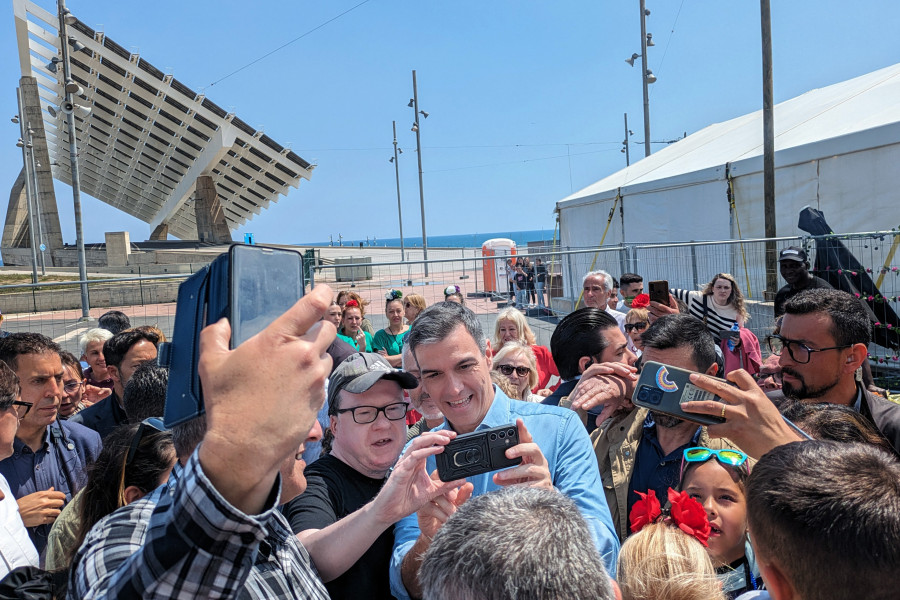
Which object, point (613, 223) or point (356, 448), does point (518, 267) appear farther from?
point (356, 448)

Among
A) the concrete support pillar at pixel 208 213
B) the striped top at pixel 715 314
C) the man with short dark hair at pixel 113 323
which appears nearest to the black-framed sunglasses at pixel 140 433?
the man with short dark hair at pixel 113 323

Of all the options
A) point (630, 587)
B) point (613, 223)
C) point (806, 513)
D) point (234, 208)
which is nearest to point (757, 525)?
point (806, 513)

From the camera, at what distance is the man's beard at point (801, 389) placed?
3.03 meters

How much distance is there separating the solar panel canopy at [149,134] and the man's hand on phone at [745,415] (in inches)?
1108

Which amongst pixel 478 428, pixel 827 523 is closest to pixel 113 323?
pixel 478 428

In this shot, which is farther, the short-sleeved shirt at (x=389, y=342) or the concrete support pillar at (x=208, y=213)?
the concrete support pillar at (x=208, y=213)

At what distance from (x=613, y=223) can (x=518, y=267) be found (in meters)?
6.06

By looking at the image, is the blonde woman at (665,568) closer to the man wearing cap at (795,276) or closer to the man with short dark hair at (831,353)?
the man with short dark hair at (831,353)

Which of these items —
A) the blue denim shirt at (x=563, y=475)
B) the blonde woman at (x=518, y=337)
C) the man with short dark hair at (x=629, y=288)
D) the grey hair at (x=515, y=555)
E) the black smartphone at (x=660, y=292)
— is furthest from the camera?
the man with short dark hair at (x=629, y=288)

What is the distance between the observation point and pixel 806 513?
1.37 metres

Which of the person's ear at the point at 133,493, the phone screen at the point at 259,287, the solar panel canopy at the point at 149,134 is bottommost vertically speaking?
the person's ear at the point at 133,493

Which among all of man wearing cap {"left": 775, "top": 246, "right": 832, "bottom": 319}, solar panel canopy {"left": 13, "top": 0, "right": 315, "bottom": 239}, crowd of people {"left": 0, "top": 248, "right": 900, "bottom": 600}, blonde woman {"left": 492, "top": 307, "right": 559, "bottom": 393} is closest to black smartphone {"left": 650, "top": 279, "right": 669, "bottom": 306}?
man wearing cap {"left": 775, "top": 246, "right": 832, "bottom": 319}

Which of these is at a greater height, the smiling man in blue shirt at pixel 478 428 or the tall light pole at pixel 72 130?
the tall light pole at pixel 72 130

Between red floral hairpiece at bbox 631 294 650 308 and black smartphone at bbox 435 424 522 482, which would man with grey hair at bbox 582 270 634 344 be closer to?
red floral hairpiece at bbox 631 294 650 308
